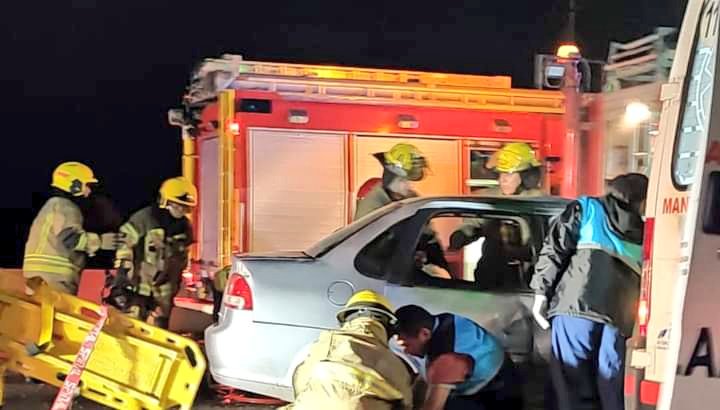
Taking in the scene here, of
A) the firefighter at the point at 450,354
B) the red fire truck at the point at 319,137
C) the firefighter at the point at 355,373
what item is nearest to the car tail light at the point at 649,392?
the firefighter at the point at 355,373

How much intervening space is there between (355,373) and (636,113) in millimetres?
4709

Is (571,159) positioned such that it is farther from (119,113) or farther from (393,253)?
(119,113)

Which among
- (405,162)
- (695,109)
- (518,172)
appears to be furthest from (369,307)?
(405,162)

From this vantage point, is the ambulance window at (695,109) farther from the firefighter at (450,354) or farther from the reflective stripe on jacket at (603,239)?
the reflective stripe on jacket at (603,239)

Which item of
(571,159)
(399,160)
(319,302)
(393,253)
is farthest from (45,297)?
(571,159)

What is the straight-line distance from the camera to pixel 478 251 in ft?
23.5

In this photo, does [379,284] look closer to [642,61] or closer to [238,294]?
[238,294]

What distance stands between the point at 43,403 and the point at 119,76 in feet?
32.8

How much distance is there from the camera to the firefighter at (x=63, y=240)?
29.1ft

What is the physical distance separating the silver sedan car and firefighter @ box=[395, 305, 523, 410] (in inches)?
29.2

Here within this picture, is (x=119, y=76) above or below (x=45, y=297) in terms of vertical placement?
above

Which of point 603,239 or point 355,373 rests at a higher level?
point 603,239

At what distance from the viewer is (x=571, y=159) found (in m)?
9.49

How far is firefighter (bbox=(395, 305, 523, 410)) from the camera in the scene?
5.21 meters
